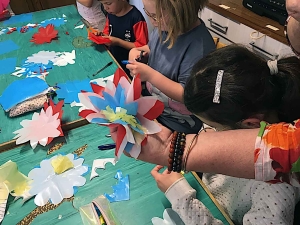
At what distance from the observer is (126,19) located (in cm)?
163

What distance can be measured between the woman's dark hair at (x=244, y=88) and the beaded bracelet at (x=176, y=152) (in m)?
0.18

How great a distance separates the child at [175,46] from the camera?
3.30 ft

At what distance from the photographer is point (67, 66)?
140cm

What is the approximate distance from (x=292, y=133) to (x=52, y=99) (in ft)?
3.18

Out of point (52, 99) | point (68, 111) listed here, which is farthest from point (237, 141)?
point (52, 99)

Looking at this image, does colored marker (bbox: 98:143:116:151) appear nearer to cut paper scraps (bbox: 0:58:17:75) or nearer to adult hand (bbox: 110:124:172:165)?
adult hand (bbox: 110:124:172:165)

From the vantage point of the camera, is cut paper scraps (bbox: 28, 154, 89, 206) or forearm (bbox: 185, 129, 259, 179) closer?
forearm (bbox: 185, 129, 259, 179)

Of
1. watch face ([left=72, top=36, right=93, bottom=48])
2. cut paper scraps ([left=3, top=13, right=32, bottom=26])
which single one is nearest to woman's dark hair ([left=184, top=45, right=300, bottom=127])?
watch face ([left=72, top=36, right=93, bottom=48])

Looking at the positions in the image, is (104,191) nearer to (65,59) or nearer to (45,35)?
(65,59)

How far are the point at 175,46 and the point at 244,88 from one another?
507 mm

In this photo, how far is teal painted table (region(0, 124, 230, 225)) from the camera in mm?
758

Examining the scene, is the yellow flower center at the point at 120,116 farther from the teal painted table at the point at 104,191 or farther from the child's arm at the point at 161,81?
the child's arm at the point at 161,81

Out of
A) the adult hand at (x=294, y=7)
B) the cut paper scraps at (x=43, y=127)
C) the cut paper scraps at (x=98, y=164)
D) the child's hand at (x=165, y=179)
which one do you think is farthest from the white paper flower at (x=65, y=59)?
the adult hand at (x=294, y=7)

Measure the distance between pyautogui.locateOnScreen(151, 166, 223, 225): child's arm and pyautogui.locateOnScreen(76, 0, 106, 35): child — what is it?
1.43 m
